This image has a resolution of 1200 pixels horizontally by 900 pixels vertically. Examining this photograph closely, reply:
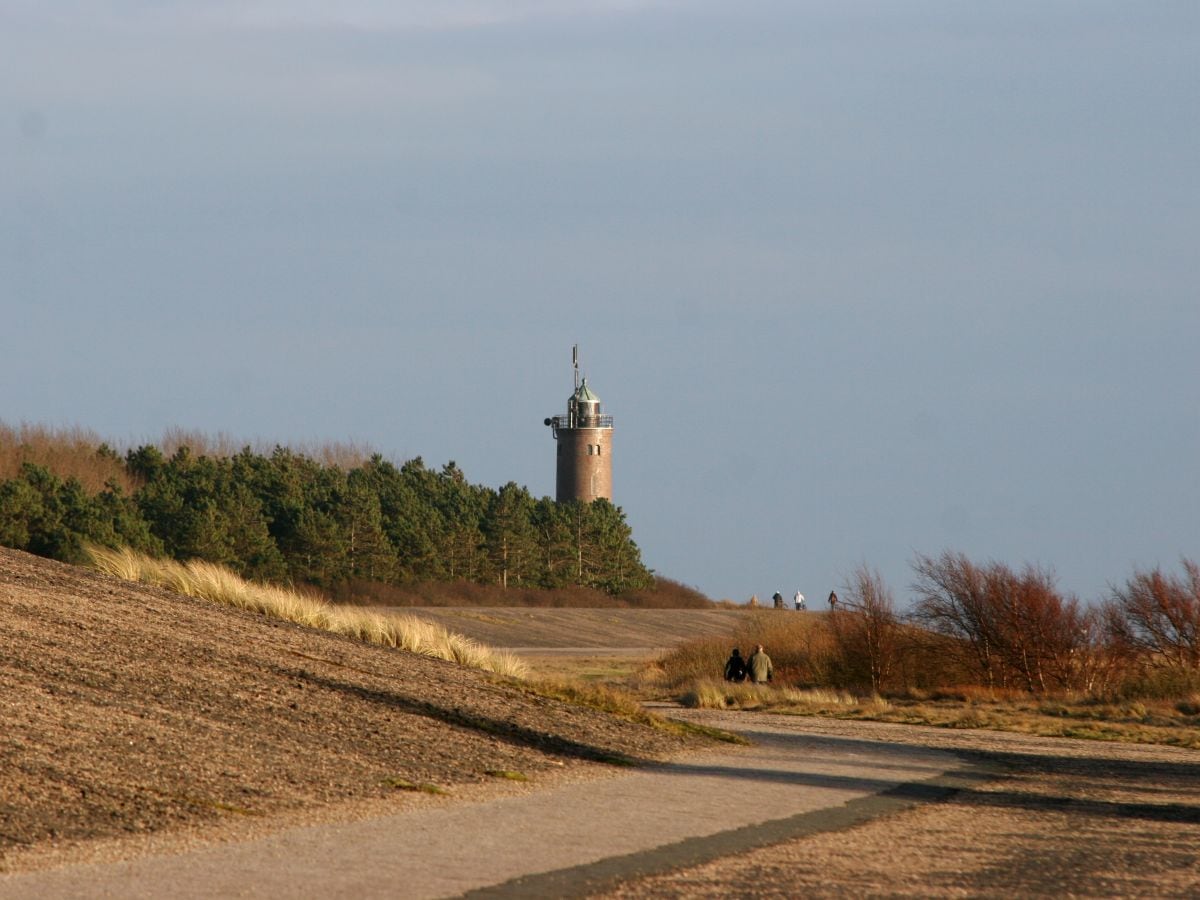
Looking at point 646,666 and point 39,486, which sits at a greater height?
point 39,486

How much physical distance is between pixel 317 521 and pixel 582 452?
2605 centimetres

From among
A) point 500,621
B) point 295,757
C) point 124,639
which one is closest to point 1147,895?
point 295,757

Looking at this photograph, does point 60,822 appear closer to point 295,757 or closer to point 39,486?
point 295,757

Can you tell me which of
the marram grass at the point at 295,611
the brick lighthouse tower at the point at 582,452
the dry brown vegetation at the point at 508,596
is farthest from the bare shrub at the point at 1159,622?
the brick lighthouse tower at the point at 582,452

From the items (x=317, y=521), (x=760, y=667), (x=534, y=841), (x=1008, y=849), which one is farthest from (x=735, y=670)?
(x=317, y=521)

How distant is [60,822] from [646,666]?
111ft

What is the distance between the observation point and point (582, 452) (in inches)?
3851

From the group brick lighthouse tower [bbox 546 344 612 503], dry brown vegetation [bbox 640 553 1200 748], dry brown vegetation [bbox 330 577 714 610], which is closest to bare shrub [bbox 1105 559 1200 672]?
dry brown vegetation [bbox 640 553 1200 748]

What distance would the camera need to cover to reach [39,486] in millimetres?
64812

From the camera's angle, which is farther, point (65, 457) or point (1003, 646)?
point (65, 457)

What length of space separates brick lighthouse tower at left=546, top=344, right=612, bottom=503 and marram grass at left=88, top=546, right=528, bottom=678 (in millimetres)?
70470

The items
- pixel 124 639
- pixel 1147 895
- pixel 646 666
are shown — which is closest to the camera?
pixel 1147 895

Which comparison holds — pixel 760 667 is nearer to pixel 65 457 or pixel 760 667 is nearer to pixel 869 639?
pixel 869 639

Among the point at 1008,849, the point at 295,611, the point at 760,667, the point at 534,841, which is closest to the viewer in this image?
the point at 534,841
